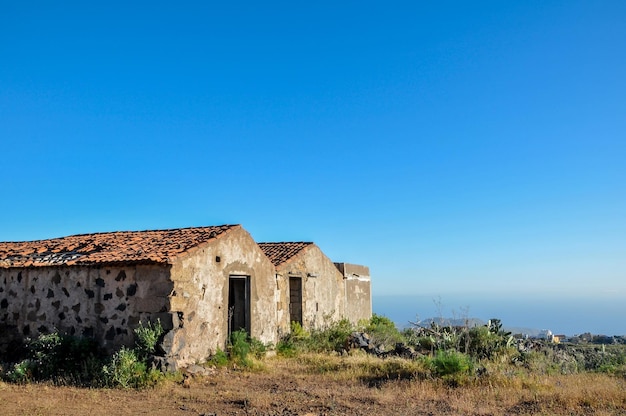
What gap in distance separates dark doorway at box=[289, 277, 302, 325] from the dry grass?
20.5 ft

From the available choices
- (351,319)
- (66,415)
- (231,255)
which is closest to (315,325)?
(351,319)

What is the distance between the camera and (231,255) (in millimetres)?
13852

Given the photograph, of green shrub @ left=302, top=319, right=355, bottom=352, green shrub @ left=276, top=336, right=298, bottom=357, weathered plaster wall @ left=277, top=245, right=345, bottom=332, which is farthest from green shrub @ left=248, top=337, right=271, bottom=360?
weathered plaster wall @ left=277, top=245, right=345, bottom=332

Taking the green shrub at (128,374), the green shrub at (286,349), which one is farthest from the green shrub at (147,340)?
the green shrub at (286,349)

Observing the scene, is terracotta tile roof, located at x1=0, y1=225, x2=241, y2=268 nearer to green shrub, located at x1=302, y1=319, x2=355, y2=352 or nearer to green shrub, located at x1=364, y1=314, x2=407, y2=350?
green shrub, located at x1=302, y1=319, x2=355, y2=352

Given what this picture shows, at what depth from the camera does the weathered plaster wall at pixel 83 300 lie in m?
11.8

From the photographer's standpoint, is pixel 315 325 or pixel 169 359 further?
pixel 315 325

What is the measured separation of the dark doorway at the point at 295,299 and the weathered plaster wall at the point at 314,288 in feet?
0.48

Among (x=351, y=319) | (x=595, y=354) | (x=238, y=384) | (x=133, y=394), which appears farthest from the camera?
(x=351, y=319)

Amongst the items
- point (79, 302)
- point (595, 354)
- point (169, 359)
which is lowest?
point (595, 354)

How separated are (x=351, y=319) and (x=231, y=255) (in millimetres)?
9672

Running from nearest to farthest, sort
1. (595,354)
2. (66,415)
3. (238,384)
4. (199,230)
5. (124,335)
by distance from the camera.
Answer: (66,415) → (238,384) → (124,335) → (199,230) → (595,354)

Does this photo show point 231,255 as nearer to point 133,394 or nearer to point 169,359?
point 169,359

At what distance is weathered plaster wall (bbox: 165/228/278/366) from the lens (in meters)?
11.8
